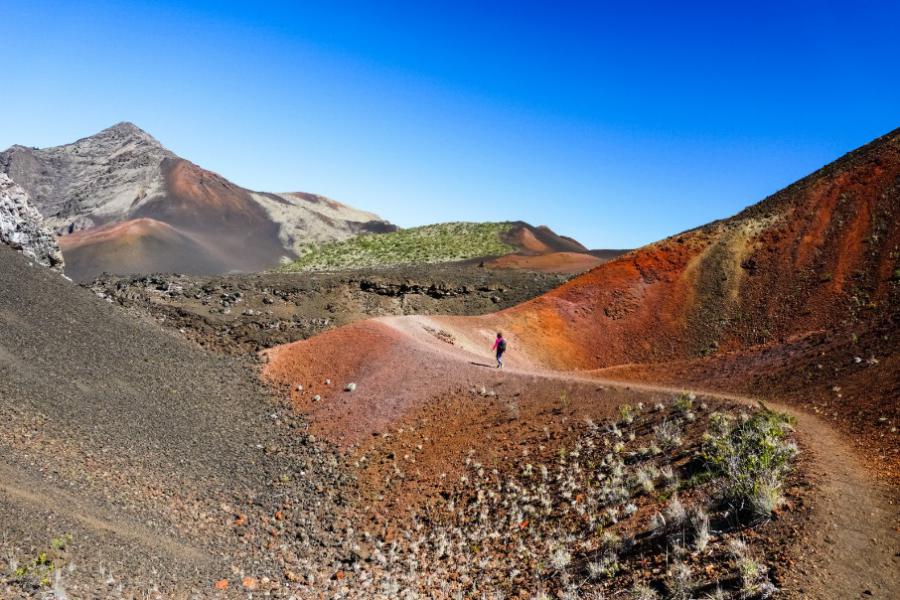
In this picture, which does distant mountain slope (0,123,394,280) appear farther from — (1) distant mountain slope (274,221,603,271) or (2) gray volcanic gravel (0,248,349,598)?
(2) gray volcanic gravel (0,248,349,598)

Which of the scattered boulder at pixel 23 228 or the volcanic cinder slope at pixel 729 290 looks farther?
the volcanic cinder slope at pixel 729 290

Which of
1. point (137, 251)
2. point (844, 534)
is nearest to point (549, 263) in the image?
point (137, 251)

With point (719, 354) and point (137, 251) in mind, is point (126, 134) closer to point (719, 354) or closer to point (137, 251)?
point (137, 251)

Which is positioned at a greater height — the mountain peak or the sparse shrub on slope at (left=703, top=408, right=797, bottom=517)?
the mountain peak

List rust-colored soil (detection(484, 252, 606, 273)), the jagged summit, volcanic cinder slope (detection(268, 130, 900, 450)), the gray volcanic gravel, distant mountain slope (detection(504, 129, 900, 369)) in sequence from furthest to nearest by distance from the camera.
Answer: the jagged summit → rust-colored soil (detection(484, 252, 606, 273)) → distant mountain slope (detection(504, 129, 900, 369)) → volcanic cinder slope (detection(268, 130, 900, 450)) → the gray volcanic gravel

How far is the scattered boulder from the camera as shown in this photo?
19.3m

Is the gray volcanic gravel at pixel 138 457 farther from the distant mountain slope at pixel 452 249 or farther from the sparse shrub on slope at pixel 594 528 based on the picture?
the distant mountain slope at pixel 452 249

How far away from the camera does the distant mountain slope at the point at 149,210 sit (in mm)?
60938

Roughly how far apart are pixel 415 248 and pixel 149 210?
39275 mm

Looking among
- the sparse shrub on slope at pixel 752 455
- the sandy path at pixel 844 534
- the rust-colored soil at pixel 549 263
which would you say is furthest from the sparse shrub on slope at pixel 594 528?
the rust-colored soil at pixel 549 263

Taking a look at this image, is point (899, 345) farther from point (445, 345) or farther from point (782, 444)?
point (445, 345)

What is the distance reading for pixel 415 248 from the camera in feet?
208

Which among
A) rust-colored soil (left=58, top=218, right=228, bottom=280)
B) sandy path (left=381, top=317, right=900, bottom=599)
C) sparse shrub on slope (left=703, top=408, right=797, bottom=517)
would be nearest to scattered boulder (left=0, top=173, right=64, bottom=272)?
sparse shrub on slope (left=703, top=408, right=797, bottom=517)

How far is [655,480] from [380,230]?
93980mm
